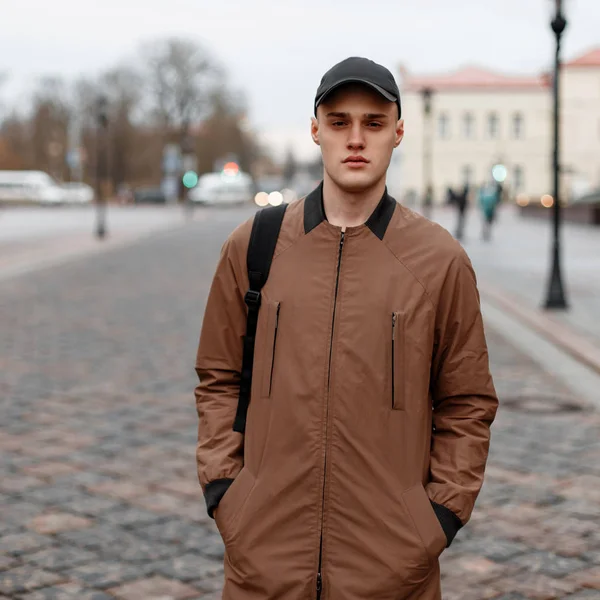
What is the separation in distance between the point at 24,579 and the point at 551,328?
8.69m

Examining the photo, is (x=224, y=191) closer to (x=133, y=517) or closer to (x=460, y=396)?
(x=133, y=517)

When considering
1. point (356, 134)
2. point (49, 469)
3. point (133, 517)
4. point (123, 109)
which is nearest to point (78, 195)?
point (123, 109)

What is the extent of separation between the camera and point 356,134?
7.89ft

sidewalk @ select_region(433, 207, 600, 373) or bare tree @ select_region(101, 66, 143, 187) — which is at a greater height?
bare tree @ select_region(101, 66, 143, 187)

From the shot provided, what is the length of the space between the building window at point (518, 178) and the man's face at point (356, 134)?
297 feet

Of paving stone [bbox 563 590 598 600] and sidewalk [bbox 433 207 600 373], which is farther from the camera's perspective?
sidewalk [bbox 433 207 600 373]

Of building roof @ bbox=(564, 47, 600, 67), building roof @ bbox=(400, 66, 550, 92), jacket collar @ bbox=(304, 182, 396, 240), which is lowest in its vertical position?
jacket collar @ bbox=(304, 182, 396, 240)

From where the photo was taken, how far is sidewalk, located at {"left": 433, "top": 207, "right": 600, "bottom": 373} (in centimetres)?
1170

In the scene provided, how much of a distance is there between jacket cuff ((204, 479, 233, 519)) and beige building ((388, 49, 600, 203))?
85973mm

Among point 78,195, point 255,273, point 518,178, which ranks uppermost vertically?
point 255,273

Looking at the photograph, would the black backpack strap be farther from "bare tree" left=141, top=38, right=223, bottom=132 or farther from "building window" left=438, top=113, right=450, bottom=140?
"building window" left=438, top=113, right=450, bottom=140

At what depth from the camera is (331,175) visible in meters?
2.45

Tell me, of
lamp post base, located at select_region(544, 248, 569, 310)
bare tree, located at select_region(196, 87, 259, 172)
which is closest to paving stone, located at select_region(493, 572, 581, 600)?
lamp post base, located at select_region(544, 248, 569, 310)

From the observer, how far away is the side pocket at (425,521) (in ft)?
7.82
